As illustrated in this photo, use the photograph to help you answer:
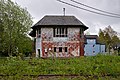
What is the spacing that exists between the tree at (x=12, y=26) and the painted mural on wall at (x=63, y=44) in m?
10.4

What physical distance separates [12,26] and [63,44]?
13956 millimetres

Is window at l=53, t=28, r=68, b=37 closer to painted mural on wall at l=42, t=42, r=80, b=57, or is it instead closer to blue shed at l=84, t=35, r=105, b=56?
painted mural on wall at l=42, t=42, r=80, b=57

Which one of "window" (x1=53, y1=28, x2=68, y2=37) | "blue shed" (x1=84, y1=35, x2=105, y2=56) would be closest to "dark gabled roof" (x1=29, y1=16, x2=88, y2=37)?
"window" (x1=53, y1=28, x2=68, y2=37)

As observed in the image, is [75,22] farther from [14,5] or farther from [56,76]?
[56,76]

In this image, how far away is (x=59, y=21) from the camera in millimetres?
45406

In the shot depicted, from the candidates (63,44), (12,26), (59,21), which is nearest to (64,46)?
(63,44)

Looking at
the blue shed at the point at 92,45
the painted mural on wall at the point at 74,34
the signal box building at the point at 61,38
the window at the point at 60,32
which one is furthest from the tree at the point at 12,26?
the blue shed at the point at 92,45

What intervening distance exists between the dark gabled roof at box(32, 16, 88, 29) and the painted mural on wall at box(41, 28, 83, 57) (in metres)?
1.04

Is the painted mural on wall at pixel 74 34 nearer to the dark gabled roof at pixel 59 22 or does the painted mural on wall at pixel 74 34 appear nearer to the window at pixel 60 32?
the window at pixel 60 32

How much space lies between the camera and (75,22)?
45312 mm

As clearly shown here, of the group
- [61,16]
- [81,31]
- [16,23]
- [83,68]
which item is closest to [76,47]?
[81,31]

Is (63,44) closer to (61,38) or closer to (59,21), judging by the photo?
(61,38)

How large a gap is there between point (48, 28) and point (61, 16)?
433 centimetres

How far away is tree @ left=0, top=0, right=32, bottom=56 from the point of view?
52281 mm
